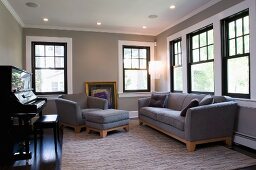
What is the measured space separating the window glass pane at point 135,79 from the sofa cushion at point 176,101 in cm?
149

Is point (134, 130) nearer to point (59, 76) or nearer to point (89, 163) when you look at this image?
point (89, 163)

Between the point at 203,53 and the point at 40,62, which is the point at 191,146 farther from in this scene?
the point at 40,62

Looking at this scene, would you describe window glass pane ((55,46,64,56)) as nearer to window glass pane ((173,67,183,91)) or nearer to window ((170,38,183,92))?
window ((170,38,183,92))

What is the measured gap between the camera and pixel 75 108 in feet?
14.3

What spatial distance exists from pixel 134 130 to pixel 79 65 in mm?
2435

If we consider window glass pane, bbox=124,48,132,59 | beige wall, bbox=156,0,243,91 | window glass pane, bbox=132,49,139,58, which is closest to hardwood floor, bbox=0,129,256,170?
beige wall, bbox=156,0,243,91

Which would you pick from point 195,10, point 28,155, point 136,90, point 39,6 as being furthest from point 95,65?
point 28,155

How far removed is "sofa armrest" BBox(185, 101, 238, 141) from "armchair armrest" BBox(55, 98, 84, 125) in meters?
2.38

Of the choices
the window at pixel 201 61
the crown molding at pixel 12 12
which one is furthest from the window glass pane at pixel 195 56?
the crown molding at pixel 12 12

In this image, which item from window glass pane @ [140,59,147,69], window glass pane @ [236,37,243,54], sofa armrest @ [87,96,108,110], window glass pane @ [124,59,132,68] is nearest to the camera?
window glass pane @ [236,37,243,54]

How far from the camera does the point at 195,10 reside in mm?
4367

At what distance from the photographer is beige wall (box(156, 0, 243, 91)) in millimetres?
3732

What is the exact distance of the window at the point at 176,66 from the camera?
17.4ft

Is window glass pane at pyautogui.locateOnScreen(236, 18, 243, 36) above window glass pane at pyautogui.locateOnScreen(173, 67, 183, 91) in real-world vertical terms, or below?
above
